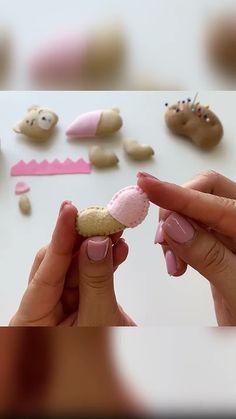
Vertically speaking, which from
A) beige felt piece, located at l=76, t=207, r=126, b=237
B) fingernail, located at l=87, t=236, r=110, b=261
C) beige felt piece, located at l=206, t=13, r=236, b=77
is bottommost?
fingernail, located at l=87, t=236, r=110, b=261

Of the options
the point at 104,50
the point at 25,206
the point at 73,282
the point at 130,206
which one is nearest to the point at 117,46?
the point at 104,50

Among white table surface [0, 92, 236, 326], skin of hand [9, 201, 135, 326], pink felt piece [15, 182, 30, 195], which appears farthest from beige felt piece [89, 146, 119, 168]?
Answer: skin of hand [9, 201, 135, 326]

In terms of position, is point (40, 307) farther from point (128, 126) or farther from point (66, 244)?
point (128, 126)

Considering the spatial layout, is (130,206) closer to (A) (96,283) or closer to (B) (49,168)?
(A) (96,283)

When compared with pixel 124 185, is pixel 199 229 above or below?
above

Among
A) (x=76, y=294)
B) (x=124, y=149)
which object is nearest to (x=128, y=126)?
(x=124, y=149)

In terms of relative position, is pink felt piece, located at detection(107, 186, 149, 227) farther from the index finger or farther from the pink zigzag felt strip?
the pink zigzag felt strip
